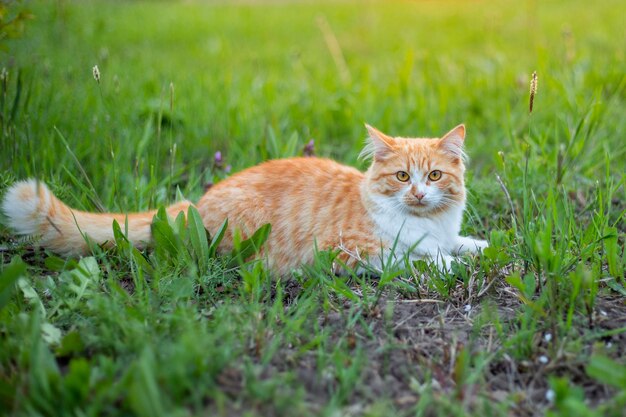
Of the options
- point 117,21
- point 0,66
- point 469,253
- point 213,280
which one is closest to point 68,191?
point 0,66

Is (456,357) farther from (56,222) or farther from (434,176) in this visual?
(56,222)

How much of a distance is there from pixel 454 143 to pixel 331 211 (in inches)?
28.4

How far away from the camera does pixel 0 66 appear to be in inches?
136

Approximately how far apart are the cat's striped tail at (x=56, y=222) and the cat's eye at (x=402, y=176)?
1255mm

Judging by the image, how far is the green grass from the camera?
185 centimetres

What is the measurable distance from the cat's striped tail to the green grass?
0.28 ft

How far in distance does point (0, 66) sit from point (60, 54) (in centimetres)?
133

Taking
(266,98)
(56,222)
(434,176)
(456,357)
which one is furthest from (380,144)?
(266,98)

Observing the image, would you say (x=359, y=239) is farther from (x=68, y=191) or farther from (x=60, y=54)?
(x=60, y=54)

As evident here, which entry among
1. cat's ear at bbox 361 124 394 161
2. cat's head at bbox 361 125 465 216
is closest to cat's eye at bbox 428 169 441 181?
cat's head at bbox 361 125 465 216

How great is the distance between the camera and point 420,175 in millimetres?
3037

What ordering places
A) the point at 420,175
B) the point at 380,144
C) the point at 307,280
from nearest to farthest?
1. the point at 307,280
2. the point at 420,175
3. the point at 380,144

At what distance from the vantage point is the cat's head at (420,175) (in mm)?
3006

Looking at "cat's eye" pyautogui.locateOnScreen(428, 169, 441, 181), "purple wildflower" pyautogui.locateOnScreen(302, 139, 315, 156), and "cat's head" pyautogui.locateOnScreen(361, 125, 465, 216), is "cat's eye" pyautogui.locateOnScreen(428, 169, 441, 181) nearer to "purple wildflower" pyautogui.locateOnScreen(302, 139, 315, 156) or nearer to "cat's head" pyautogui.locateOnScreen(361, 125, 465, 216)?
"cat's head" pyautogui.locateOnScreen(361, 125, 465, 216)
